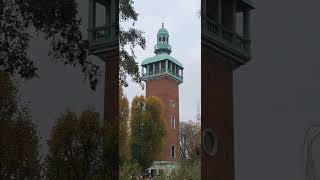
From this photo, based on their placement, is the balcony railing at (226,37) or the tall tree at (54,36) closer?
the tall tree at (54,36)

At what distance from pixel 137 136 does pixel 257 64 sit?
73cm

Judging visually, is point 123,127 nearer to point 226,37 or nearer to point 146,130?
point 146,130

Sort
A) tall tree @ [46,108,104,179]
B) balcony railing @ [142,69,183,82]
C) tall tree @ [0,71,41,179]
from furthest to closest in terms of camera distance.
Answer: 1. balcony railing @ [142,69,183,82]
2. tall tree @ [46,108,104,179]
3. tall tree @ [0,71,41,179]

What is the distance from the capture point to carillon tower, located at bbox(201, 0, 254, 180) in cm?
291

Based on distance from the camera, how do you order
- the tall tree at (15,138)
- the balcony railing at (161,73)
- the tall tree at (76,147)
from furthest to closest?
1. the balcony railing at (161,73)
2. the tall tree at (76,147)
3. the tall tree at (15,138)

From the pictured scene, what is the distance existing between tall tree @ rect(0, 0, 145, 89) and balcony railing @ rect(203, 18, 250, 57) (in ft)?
1.17

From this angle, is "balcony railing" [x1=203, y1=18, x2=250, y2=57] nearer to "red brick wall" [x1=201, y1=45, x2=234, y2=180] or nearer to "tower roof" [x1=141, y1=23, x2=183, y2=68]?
"red brick wall" [x1=201, y1=45, x2=234, y2=180]

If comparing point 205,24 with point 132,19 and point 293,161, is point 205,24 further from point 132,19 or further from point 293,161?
point 293,161

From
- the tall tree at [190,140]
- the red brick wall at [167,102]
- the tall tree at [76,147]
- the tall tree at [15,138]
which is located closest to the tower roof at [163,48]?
the red brick wall at [167,102]

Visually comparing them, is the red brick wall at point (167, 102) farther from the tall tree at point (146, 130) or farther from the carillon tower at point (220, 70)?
the carillon tower at point (220, 70)

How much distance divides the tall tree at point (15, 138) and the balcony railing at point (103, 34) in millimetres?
489

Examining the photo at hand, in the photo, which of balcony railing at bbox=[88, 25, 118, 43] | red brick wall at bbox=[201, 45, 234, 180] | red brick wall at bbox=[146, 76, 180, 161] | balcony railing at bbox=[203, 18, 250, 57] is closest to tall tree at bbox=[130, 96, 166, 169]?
red brick wall at bbox=[146, 76, 180, 161]

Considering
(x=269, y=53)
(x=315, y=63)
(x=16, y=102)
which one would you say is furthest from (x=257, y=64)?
(x=16, y=102)

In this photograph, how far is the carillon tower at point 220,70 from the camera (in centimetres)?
291
